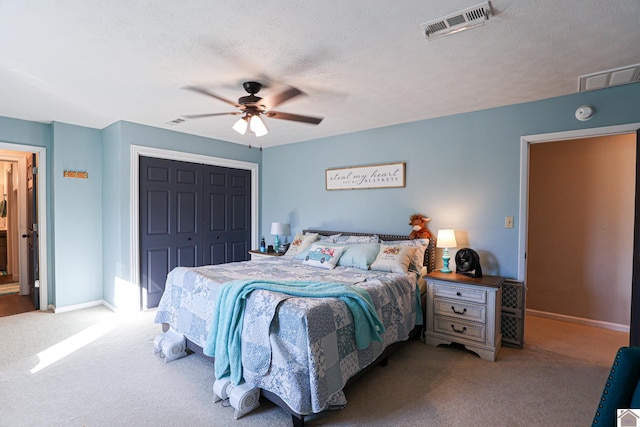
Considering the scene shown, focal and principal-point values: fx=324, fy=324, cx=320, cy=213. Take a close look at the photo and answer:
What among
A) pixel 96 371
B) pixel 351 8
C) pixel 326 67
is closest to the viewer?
pixel 351 8

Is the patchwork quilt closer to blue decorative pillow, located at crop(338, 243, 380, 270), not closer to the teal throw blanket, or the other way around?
the teal throw blanket

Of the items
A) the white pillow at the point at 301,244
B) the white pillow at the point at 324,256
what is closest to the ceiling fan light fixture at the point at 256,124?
the white pillow at the point at 324,256

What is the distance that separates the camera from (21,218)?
5109mm

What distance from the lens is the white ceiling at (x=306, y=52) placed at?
1.84 m

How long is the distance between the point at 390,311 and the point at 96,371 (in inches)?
101

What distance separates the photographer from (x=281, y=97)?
10.6 ft

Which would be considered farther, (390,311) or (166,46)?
(390,311)

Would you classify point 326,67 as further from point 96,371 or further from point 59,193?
point 59,193

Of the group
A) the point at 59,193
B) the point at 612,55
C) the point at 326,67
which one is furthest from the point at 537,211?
the point at 59,193

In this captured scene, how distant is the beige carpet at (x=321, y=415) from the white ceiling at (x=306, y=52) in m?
2.51

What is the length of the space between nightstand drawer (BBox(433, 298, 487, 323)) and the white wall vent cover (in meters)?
2.17

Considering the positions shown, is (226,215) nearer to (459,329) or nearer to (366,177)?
(366,177)

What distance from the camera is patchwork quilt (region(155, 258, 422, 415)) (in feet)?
6.59

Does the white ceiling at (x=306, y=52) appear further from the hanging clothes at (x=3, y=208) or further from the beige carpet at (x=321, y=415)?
the hanging clothes at (x=3, y=208)
